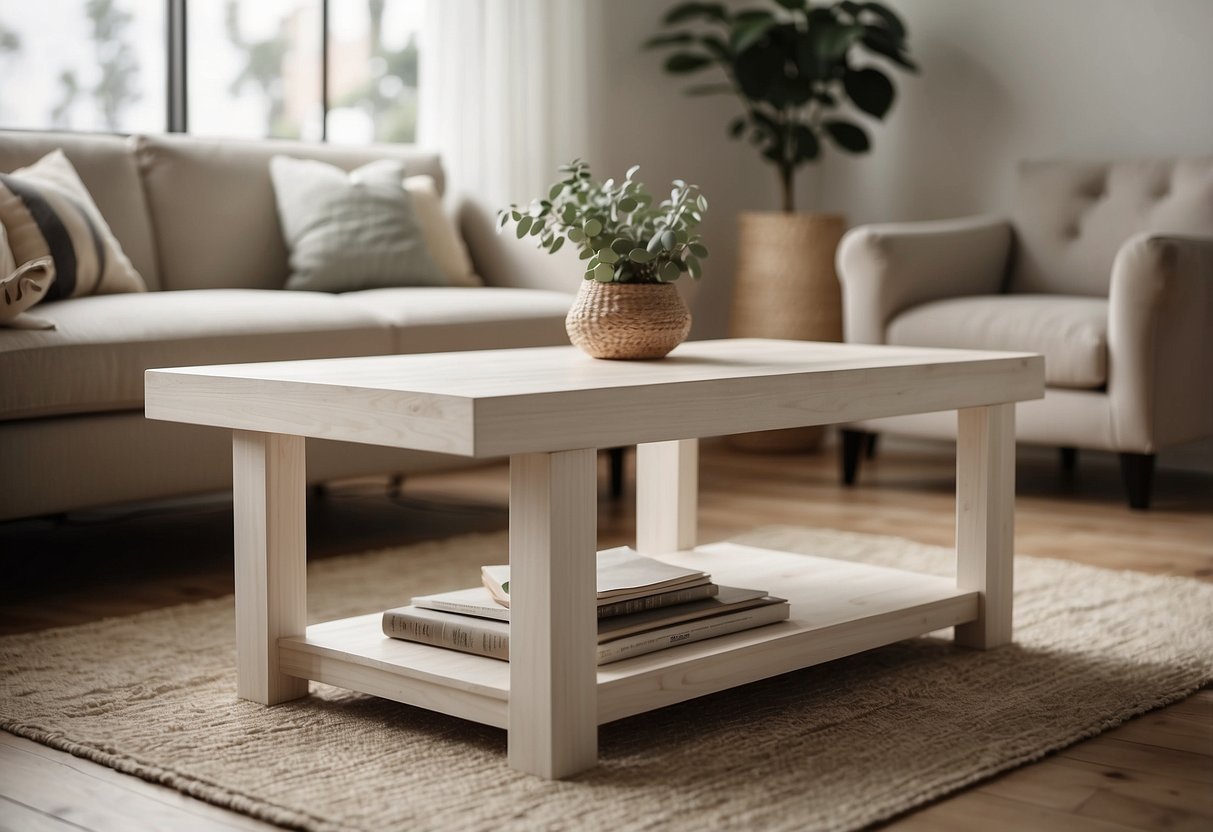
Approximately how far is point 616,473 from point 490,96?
4.07ft

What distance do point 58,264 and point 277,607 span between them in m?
1.22

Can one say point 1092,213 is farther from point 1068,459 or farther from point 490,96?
point 490,96

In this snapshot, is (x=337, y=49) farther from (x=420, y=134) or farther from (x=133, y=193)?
(x=133, y=193)

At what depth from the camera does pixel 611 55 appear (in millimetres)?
4527

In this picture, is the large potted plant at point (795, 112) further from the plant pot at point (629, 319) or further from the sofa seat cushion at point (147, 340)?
the plant pot at point (629, 319)

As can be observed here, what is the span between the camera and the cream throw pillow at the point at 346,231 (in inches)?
128

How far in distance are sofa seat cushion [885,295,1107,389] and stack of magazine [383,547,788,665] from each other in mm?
1646

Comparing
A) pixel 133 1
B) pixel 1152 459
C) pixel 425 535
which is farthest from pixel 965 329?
pixel 133 1

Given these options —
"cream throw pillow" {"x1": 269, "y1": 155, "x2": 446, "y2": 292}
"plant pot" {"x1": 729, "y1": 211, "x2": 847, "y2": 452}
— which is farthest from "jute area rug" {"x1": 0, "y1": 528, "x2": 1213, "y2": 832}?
"plant pot" {"x1": 729, "y1": 211, "x2": 847, "y2": 452}

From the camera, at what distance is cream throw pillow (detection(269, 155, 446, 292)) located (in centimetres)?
326

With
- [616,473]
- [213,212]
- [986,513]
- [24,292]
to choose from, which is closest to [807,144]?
[616,473]

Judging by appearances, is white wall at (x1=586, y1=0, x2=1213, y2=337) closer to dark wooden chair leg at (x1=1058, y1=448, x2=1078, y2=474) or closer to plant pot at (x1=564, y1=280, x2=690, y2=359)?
dark wooden chair leg at (x1=1058, y1=448, x2=1078, y2=474)

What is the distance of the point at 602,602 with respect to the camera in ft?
5.30

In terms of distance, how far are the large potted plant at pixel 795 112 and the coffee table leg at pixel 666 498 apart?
2.17 meters
